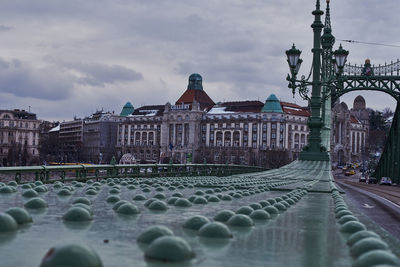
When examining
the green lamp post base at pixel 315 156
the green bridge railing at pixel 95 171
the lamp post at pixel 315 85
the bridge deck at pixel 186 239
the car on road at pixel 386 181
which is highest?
the lamp post at pixel 315 85

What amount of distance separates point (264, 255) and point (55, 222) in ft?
5.78

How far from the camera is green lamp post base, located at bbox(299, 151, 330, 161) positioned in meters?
23.6

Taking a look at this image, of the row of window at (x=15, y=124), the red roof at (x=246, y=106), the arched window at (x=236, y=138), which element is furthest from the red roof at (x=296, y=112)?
the row of window at (x=15, y=124)

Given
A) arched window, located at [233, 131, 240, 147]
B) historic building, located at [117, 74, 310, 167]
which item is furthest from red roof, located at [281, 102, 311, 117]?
arched window, located at [233, 131, 240, 147]

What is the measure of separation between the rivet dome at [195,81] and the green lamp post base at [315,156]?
130578mm

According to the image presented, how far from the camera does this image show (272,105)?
439 feet

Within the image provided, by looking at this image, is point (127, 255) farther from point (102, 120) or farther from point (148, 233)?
point (102, 120)

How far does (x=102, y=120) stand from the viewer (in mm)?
166125

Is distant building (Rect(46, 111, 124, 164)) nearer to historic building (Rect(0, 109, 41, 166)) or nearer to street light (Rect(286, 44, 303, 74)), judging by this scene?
historic building (Rect(0, 109, 41, 166))

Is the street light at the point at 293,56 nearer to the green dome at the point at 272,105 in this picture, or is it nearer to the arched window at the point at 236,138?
the green dome at the point at 272,105

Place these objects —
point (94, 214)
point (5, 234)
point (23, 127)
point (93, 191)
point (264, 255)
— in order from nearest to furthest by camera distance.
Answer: point (264, 255) → point (5, 234) → point (94, 214) → point (93, 191) → point (23, 127)

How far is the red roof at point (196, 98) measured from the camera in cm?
14962

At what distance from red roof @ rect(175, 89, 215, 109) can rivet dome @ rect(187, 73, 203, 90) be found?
1.31 meters

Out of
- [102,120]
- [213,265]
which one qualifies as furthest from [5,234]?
[102,120]
